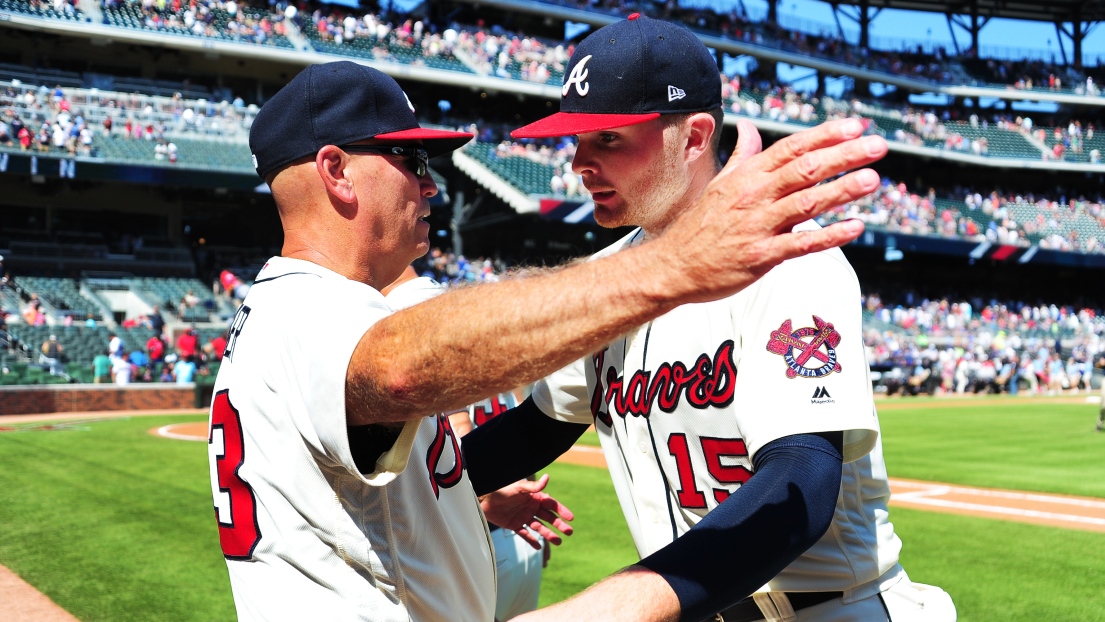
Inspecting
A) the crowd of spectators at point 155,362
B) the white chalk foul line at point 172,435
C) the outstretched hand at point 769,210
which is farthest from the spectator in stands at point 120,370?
the outstretched hand at point 769,210

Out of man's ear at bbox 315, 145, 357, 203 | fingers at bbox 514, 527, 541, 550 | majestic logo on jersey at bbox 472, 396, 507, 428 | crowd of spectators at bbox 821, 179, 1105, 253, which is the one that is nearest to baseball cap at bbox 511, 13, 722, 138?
man's ear at bbox 315, 145, 357, 203

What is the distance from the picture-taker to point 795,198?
126cm

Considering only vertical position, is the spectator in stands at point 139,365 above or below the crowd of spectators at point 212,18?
below

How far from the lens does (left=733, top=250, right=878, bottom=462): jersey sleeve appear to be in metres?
1.70

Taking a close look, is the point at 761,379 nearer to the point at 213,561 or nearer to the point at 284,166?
the point at 284,166

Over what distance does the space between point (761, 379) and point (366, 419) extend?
748 mm

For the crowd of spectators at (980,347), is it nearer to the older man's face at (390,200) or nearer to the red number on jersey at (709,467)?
the red number on jersey at (709,467)

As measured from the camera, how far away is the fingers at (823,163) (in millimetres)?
1235

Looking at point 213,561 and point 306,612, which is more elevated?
point 306,612

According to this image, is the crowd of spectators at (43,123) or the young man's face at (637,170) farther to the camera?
the crowd of spectators at (43,123)

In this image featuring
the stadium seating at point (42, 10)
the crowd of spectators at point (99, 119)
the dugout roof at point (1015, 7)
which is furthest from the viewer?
the dugout roof at point (1015, 7)

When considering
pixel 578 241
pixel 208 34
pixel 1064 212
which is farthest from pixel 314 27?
pixel 1064 212

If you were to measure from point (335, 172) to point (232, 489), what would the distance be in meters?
0.70

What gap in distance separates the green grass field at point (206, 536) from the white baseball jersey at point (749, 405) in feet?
13.1
